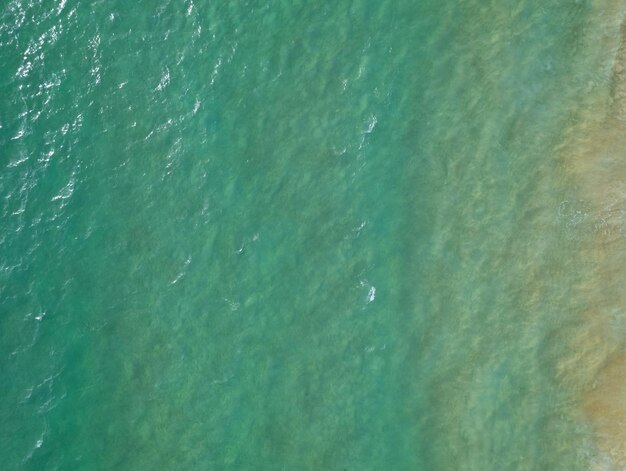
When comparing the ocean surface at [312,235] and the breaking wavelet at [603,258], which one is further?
the ocean surface at [312,235]

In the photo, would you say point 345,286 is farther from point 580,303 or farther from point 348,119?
point 580,303

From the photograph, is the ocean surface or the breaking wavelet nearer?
the breaking wavelet

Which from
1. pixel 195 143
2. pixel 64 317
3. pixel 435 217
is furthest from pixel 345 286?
pixel 64 317

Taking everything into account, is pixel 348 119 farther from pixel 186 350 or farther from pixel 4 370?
pixel 4 370

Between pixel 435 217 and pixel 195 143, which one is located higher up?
pixel 195 143

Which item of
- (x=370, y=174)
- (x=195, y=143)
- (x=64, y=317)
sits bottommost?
(x=370, y=174)

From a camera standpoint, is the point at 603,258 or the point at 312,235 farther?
the point at 312,235

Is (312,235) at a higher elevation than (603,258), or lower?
higher
